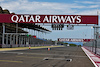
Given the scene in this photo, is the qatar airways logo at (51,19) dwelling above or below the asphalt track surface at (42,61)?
above

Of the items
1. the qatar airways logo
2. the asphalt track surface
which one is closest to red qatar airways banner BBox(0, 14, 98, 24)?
the qatar airways logo

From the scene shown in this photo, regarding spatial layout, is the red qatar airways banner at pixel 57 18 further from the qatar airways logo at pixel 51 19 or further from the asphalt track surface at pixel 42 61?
the asphalt track surface at pixel 42 61

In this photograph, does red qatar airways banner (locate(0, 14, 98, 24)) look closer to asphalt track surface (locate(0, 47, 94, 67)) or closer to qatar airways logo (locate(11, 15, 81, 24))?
qatar airways logo (locate(11, 15, 81, 24))

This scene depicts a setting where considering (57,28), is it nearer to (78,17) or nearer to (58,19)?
(58,19)

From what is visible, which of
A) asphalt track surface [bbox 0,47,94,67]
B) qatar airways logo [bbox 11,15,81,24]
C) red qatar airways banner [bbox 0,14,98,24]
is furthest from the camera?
qatar airways logo [bbox 11,15,81,24]

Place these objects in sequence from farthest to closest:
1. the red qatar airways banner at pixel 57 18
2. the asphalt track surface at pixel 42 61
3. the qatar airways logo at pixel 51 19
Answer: the qatar airways logo at pixel 51 19
the red qatar airways banner at pixel 57 18
the asphalt track surface at pixel 42 61

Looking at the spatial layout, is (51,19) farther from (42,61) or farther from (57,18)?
(42,61)

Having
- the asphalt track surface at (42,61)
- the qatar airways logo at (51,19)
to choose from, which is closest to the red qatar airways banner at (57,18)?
the qatar airways logo at (51,19)

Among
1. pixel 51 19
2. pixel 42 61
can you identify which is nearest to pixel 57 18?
pixel 51 19

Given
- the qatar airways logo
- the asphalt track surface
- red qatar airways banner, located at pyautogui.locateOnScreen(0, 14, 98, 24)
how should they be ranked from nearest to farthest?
the asphalt track surface
red qatar airways banner, located at pyautogui.locateOnScreen(0, 14, 98, 24)
the qatar airways logo

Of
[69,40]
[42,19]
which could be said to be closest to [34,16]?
[42,19]

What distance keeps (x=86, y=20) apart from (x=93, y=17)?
1379 mm

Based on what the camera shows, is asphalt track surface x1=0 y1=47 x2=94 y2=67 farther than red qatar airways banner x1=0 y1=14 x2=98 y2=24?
No

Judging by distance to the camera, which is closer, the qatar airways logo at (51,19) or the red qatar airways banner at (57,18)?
the red qatar airways banner at (57,18)
